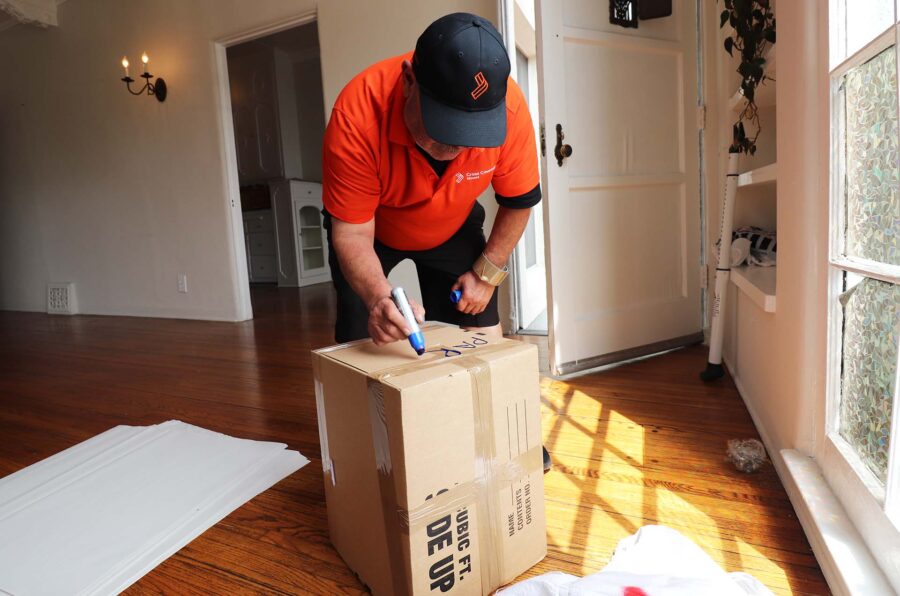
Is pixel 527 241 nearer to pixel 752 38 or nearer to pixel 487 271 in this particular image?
pixel 752 38

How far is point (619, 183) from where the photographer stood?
2.25 metres

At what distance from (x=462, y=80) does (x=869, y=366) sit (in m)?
0.86

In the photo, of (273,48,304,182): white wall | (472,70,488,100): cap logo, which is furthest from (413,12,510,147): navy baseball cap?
(273,48,304,182): white wall

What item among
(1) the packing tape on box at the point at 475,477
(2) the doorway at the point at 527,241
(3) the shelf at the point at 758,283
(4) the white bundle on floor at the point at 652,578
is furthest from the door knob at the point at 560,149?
(4) the white bundle on floor at the point at 652,578

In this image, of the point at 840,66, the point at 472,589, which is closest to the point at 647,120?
the point at 840,66

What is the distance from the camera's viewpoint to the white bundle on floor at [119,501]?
3.59 ft

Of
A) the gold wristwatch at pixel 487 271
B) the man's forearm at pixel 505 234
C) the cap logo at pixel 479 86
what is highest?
the cap logo at pixel 479 86

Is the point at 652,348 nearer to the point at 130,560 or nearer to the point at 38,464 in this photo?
the point at 130,560

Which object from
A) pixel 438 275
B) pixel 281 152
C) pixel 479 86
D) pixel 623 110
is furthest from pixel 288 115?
pixel 479 86

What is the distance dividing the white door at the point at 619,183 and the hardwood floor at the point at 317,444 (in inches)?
7.5

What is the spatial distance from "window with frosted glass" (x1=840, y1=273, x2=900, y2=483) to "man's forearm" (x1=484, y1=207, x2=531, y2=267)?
676 millimetres

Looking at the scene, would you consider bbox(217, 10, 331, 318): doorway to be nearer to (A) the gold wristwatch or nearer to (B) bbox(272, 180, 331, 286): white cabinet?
(B) bbox(272, 180, 331, 286): white cabinet

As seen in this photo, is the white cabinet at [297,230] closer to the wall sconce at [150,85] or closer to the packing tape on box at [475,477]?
the wall sconce at [150,85]

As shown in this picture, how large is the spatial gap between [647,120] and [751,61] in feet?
2.44
